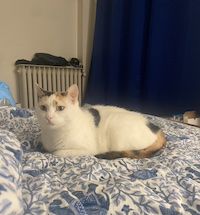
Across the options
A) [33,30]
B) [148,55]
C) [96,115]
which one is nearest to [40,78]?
[33,30]

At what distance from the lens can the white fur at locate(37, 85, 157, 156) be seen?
3.84ft

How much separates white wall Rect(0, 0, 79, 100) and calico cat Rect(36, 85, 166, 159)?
172 cm

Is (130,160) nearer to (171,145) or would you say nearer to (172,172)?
(172,172)

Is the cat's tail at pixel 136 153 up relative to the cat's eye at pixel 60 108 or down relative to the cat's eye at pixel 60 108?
down

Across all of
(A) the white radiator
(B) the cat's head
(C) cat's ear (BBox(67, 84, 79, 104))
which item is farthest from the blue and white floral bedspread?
(A) the white radiator

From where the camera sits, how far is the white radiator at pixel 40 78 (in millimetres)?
2801

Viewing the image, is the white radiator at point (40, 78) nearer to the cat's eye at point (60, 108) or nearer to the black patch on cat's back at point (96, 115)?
the black patch on cat's back at point (96, 115)

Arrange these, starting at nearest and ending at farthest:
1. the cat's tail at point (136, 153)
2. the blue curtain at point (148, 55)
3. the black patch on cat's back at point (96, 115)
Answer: the cat's tail at point (136, 153)
the black patch on cat's back at point (96, 115)
the blue curtain at point (148, 55)

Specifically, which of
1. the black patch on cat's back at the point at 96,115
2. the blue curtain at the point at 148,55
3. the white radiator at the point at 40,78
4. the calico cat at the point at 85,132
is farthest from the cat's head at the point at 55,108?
the white radiator at the point at 40,78

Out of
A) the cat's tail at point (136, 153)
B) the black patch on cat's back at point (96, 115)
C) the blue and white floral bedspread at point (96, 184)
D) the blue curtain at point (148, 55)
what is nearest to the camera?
the blue and white floral bedspread at point (96, 184)

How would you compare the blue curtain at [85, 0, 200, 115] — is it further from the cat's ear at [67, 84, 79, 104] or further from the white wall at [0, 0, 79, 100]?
the cat's ear at [67, 84, 79, 104]

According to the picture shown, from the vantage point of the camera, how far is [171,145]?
123cm

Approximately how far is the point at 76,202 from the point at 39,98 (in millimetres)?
625

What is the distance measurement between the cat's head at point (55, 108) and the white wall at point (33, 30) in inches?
68.1
